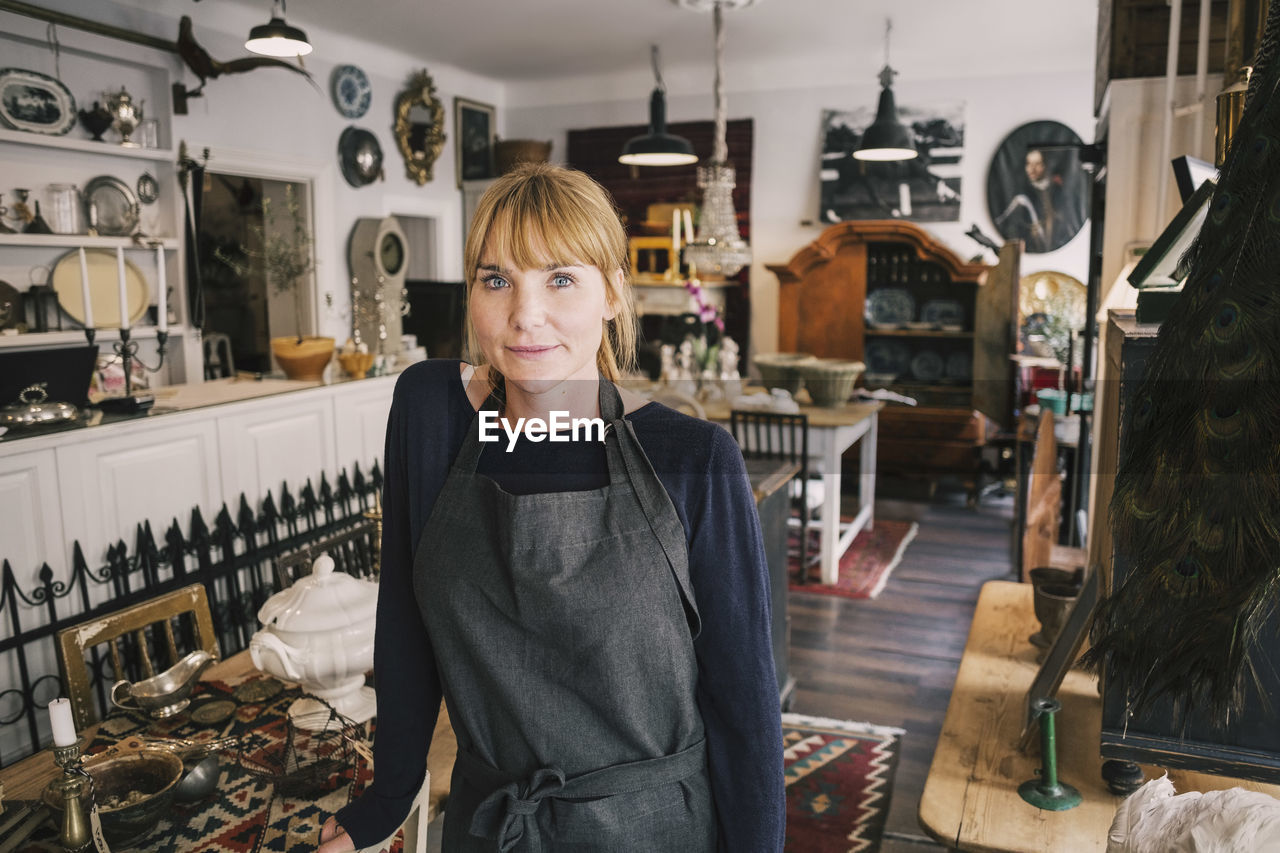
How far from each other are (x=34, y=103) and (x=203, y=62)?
3.02ft

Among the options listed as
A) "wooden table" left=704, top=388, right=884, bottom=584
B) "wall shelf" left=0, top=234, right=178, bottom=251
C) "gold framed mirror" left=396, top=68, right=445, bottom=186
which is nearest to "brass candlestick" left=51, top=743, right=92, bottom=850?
"wall shelf" left=0, top=234, right=178, bottom=251

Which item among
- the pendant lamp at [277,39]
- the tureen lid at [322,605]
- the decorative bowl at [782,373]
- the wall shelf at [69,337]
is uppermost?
the pendant lamp at [277,39]

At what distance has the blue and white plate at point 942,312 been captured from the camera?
23.3 ft

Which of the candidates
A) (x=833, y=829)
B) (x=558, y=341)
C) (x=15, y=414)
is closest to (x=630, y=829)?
(x=558, y=341)

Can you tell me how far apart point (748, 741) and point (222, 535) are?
2641 mm

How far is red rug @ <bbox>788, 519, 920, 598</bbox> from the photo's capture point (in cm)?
500

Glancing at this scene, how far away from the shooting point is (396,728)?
1.25 meters

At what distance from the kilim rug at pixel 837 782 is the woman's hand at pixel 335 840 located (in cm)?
169

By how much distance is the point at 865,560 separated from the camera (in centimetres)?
545

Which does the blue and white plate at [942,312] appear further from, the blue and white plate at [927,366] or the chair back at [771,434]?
the chair back at [771,434]

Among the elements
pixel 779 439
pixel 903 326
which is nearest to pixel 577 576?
pixel 779 439

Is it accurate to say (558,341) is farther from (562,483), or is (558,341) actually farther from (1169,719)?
(1169,719)

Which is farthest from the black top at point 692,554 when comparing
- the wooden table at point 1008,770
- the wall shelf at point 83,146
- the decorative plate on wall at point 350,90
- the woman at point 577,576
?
the decorative plate on wall at point 350,90

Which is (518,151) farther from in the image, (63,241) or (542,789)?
(542,789)
